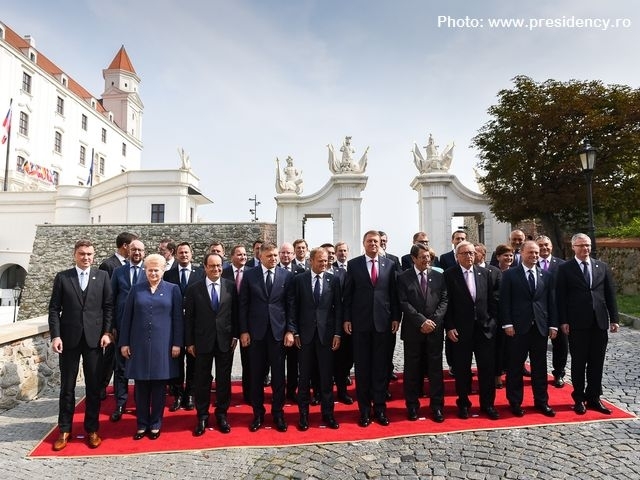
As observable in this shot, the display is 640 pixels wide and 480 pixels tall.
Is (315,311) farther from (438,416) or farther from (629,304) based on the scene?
(629,304)

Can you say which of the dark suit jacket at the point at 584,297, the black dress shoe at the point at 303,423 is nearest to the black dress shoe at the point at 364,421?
the black dress shoe at the point at 303,423

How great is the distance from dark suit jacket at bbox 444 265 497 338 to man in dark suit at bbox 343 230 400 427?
2.12 ft

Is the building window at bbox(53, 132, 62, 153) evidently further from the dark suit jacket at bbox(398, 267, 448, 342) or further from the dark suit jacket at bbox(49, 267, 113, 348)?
the dark suit jacket at bbox(398, 267, 448, 342)

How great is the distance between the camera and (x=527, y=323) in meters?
4.77

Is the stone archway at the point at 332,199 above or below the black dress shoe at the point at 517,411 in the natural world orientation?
above

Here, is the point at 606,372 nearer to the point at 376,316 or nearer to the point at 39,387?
the point at 376,316

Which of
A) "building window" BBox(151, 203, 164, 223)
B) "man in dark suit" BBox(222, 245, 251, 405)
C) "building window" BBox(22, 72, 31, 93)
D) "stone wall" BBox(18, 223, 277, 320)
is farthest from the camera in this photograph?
"building window" BBox(22, 72, 31, 93)

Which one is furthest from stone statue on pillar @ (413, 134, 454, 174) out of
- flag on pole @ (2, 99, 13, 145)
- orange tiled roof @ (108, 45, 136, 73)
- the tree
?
orange tiled roof @ (108, 45, 136, 73)

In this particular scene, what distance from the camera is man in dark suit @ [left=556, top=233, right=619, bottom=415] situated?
472 cm

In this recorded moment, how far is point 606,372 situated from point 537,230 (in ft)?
41.8

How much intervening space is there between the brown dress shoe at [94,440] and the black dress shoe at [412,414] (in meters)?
3.14

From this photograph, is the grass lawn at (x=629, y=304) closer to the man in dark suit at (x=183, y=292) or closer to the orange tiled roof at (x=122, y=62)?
the man in dark suit at (x=183, y=292)

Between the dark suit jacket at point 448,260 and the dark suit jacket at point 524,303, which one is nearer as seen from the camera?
the dark suit jacket at point 524,303

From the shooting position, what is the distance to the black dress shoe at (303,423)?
14.4 ft
